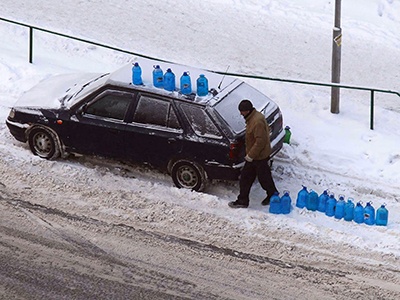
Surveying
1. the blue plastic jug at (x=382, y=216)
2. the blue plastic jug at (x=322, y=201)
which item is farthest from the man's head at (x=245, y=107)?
the blue plastic jug at (x=382, y=216)

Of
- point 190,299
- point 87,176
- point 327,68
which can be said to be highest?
point 327,68

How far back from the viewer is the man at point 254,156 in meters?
12.3

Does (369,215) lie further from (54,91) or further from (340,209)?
(54,91)

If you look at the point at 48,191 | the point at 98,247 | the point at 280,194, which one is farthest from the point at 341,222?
the point at 48,191

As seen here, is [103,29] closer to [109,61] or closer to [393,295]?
[109,61]

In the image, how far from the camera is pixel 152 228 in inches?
478

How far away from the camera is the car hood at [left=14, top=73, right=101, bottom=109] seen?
1378 cm

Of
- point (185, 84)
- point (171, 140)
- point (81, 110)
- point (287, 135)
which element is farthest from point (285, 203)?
point (81, 110)

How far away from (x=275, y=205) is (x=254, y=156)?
0.79m

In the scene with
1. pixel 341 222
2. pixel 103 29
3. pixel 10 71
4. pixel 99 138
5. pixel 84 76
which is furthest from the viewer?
pixel 103 29

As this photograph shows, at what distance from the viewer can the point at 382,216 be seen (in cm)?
1234

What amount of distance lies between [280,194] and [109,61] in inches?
232

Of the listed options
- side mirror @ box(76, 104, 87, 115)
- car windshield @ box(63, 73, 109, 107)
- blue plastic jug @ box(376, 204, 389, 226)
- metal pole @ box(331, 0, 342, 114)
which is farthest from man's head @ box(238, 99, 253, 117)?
metal pole @ box(331, 0, 342, 114)

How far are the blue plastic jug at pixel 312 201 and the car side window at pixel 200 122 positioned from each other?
1.55m
